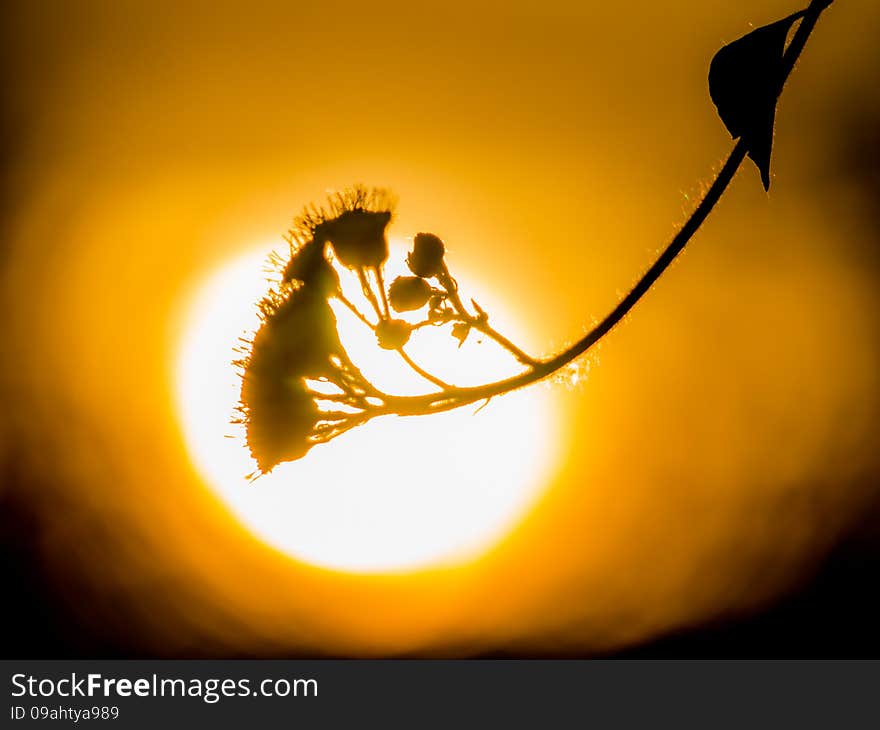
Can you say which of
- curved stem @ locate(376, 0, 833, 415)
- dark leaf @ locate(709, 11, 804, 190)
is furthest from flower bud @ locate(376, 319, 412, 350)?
dark leaf @ locate(709, 11, 804, 190)

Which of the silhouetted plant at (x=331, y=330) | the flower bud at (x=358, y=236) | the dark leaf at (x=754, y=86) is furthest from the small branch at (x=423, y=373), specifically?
the dark leaf at (x=754, y=86)

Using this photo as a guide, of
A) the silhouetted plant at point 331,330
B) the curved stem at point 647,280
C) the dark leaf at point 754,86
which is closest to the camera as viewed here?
the curved stem at point 647,280

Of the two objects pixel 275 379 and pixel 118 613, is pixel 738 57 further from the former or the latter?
pixel 118 613

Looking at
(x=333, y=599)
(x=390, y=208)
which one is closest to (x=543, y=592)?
(x=333, y=599)

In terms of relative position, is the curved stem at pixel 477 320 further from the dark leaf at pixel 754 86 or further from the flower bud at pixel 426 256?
the dark leaf at pixel 754 86

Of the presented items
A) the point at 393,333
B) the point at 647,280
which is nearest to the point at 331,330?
the point at 393,333

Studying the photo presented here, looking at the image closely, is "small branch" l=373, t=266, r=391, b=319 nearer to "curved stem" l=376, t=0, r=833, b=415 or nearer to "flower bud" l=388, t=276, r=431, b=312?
"flower bud" l=388, t=276, r=431, b=312

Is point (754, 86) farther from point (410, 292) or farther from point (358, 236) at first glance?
point (358, 236)
